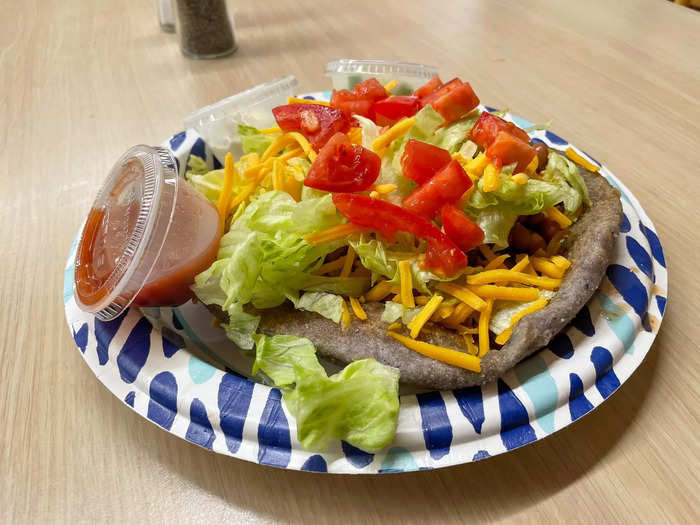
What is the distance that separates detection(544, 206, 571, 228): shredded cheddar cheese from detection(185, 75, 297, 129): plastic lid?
3.61 feet

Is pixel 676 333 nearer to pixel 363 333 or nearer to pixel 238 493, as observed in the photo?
pixel 363 333

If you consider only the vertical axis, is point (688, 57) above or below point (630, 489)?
above

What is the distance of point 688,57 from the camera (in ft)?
8.68

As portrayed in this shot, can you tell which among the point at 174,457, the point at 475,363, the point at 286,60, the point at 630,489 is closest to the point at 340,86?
the point at 286,60

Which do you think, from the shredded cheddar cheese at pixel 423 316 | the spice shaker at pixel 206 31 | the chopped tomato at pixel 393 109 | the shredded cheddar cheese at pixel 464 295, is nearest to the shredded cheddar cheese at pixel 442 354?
Answer: the shredded cheddar cheese at pixel 423 316

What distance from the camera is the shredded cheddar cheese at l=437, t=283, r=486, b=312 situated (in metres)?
1.16

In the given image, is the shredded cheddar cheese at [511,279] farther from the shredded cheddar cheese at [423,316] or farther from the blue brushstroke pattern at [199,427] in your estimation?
the blue brushstroke pattern at [199,427]

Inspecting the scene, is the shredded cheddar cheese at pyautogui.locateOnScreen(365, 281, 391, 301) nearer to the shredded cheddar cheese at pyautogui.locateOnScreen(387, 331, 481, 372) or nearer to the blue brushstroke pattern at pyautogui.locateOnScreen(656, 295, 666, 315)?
the shredded cheddar cheese at pyautogui.locateOnScreen(387, 331, 481, 372)

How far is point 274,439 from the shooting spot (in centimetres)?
101

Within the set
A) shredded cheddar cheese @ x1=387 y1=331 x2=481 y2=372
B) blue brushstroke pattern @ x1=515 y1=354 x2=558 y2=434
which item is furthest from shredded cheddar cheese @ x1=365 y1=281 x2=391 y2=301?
blue brushstroke pattern @ x1=515 y1=354 x2=558 y2=434

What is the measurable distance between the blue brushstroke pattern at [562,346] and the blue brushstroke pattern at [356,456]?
0.49 metres

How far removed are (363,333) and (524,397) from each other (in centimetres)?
38

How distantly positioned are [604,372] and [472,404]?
31 cm

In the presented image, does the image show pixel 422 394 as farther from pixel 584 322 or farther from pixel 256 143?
pixel 256 143
